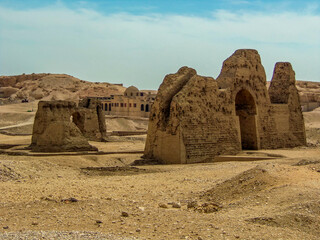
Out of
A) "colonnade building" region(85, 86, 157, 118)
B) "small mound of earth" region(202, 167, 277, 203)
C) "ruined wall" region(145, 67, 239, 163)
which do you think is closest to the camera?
"small mound of earth" region(202, 167, 277, 203)

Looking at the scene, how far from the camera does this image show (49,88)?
71688mm

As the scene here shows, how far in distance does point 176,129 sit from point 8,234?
10403mm

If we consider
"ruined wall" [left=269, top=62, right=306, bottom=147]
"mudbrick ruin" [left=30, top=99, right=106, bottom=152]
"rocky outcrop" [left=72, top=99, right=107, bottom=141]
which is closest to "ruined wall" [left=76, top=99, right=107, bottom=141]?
"rocky outcrop" [left=72, top=99, right=107, bottom=141]

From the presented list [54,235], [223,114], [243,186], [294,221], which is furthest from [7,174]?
[223,114]

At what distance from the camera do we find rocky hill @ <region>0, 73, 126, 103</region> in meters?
67.5

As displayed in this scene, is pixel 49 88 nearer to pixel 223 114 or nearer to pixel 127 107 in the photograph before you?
pixel 127 107

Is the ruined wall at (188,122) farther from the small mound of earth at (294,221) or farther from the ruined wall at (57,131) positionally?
the small mound of earth at (294,221)

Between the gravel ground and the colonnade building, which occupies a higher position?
the colonnade building

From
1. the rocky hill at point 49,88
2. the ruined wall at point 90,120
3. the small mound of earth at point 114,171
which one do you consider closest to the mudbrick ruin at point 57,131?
the ruined wall at point 90,120

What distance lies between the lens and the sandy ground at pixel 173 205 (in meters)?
6.04

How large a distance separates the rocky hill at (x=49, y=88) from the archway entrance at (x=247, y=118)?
46426mm

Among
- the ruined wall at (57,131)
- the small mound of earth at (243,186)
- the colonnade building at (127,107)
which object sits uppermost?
the colonnade building at (127,107)

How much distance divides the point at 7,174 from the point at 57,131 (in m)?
8.79

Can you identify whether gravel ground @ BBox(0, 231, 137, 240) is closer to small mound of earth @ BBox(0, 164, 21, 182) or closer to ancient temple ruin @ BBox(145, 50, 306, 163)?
small mound of earth @ BBox(0, 164, 21, 182)
